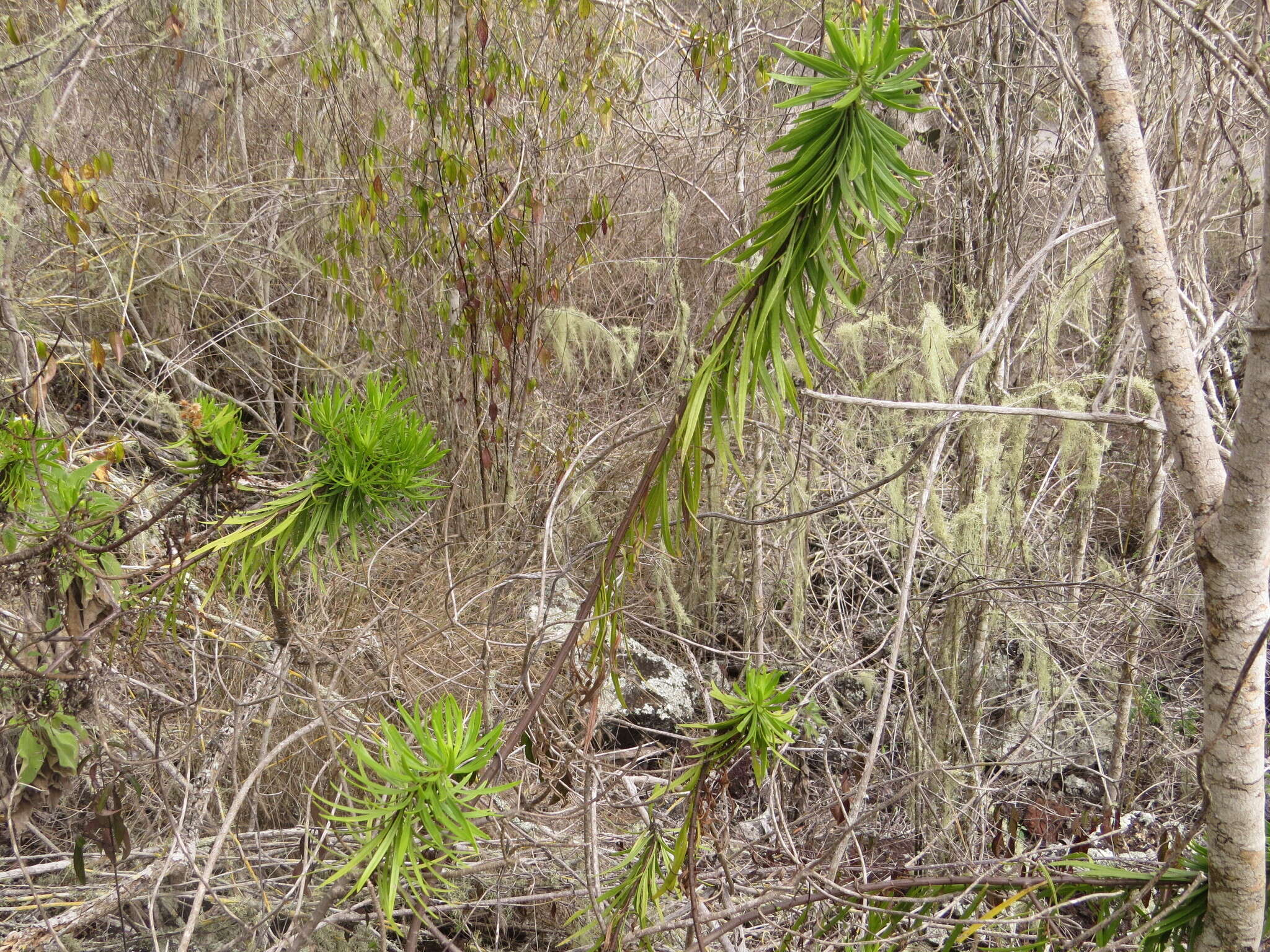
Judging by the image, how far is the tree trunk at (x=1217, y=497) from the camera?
3.88 feet

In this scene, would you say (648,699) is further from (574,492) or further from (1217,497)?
(1217,497)

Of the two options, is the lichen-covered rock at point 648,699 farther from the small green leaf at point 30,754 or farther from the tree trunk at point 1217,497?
the tree trunk at point 1217,497

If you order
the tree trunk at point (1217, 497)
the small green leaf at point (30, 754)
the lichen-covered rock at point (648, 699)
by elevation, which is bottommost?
the lichen-covered rock at point (648, 699)

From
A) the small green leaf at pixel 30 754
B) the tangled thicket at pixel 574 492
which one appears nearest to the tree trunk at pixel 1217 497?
→ the tangled thicket at pixel 574 492

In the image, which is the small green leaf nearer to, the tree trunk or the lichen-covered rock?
the lichen-covered rock

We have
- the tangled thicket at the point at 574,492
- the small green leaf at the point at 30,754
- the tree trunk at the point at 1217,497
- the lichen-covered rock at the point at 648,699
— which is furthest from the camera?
the lichen-covered rock at the point at 648,699

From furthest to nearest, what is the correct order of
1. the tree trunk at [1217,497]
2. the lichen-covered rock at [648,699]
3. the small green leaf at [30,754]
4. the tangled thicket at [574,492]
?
the lichen-covered rock at [648,699] < the small green leaf at [30,754] < the tangled thicket at [574,492] < the tree trunk at [1217,497]

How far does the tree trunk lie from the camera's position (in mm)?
1182

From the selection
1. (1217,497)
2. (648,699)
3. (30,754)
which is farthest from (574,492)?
(1217,497)

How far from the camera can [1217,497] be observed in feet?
4.16

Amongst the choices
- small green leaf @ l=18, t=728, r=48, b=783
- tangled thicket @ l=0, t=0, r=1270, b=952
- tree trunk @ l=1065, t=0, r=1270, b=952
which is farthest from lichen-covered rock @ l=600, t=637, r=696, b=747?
tree trunk @ l=1065, t=0, r=1270, b=952

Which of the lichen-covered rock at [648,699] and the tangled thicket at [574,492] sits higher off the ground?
the tangled thicket at [574,492]

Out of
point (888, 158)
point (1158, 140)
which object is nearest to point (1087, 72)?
point (888, 158)

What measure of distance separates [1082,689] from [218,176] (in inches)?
171
